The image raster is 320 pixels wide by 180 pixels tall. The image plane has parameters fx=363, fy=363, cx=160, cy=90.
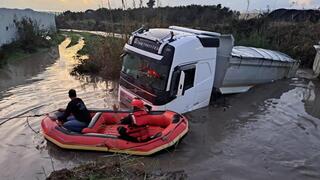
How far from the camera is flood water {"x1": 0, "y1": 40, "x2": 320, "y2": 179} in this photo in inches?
296

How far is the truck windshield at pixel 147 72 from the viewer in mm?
9539

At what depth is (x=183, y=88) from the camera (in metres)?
10.0

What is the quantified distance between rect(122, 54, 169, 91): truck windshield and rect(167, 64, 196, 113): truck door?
306 mm

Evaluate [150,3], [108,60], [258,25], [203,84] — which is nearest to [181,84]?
[203,84]

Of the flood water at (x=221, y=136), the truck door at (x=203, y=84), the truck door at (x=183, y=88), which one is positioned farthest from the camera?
the truck door at (x=203, y=84)

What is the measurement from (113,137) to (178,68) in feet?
9.39

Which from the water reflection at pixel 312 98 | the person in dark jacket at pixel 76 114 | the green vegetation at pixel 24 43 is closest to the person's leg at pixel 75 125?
the person in dark jacket at pixel 76 114

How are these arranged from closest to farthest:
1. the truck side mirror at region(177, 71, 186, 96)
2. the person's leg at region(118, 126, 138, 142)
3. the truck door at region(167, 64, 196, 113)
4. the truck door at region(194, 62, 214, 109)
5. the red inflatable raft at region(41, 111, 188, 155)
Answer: the red inflatable raft at region(41, 111, 188, 155), the person's leg at region(118, 126, 138, 142), the truck door at region(167, 64, 196, 113), the truck side mirror at region(177, 71, 186, 96), the truck door at region(194, 62, 214, 109)

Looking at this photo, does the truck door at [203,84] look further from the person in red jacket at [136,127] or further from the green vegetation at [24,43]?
the green vegetation at [24,43]

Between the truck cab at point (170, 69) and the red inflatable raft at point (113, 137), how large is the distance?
37.4 inches

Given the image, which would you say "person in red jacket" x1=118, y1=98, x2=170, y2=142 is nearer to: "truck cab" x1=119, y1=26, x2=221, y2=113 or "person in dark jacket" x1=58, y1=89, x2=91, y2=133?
"person in dark jacket" x1=58, y1=89, x2=91, y2=133

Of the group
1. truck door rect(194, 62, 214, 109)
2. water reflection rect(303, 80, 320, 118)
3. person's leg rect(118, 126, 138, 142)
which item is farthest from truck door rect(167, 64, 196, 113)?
water reflection rect(303, 80, 320, 118)

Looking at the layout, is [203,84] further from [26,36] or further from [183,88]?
[26,36]

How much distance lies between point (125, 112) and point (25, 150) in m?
2.56
